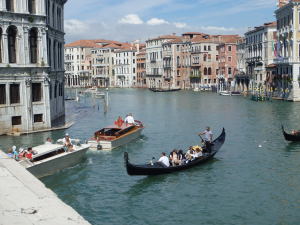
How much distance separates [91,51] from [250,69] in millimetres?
53512

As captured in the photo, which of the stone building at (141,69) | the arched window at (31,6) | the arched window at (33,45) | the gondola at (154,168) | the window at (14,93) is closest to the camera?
the gondola at (154,168)

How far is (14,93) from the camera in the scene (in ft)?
71.4

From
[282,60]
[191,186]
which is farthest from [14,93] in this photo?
[282,60]

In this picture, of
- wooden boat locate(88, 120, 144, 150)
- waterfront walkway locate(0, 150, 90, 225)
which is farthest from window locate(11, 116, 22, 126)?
waterfront walkway locate(0, 150, 90, 225)

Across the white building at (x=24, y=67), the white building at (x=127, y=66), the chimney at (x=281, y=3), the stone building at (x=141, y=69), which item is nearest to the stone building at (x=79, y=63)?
the white building at (x=127, y=66)

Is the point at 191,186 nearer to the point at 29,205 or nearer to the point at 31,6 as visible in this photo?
the point at 29,205

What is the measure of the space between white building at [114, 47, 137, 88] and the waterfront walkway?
89.2 m

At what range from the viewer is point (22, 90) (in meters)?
21.8

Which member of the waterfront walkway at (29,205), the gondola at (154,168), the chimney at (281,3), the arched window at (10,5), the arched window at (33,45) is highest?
the chimney at (281,3)

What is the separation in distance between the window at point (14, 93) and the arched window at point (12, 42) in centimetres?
120

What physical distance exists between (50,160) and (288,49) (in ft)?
119

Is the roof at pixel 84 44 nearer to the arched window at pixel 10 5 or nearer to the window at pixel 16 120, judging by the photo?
the window at pixel 16 120

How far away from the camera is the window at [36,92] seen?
883 inches

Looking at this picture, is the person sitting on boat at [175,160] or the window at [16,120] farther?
the window at [16,120]
